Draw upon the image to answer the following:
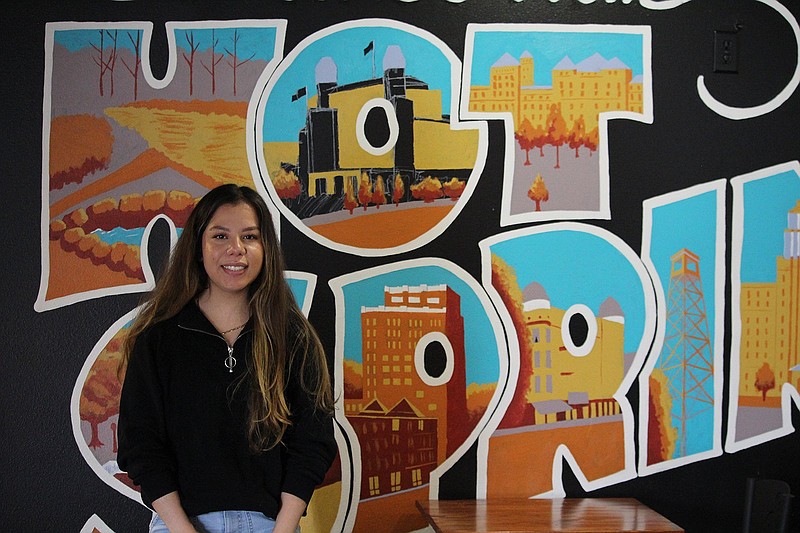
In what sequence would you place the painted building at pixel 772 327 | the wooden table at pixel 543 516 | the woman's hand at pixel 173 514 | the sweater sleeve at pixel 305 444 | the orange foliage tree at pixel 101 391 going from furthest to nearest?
the painted building at pixel 772 327
the orange foliage tree at pixel 101 391
the wooden table at pixel 543 516
the sweater sleeve at pixel 305 444
the woman's hand at pixel 173 514

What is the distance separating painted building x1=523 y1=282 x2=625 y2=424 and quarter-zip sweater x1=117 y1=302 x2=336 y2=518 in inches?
41.2

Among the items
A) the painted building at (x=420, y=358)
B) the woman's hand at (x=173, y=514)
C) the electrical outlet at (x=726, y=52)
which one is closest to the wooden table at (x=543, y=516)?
the painted building at (x=420, y=358)

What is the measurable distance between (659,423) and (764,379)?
40cm

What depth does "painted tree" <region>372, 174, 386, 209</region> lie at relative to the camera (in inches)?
111

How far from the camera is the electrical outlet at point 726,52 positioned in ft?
9.53

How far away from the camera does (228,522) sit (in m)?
2.01

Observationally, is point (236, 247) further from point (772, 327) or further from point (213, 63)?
point (772, 327)

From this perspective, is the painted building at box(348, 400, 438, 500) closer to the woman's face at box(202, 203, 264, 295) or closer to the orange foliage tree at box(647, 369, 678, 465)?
the orange foliage tree at box(647, 369, 678, 465)

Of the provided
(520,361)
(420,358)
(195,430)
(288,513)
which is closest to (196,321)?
(195,430)

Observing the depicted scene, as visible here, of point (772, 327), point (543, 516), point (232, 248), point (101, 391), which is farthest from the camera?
point (772, 327)

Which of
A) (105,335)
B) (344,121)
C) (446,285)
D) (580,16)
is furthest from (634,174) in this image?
(105,335)

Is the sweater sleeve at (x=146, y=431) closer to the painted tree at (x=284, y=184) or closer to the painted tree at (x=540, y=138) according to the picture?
the painted tree at (x=284, y=184)

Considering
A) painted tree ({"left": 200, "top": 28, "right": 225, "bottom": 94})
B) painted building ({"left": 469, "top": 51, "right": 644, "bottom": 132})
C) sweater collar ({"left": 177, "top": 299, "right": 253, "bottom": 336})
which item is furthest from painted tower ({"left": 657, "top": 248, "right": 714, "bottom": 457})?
painted tree ({"left": 200, "top": 28, "right": 225, "bottom": 94})

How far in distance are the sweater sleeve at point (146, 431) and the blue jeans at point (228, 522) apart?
10cm
